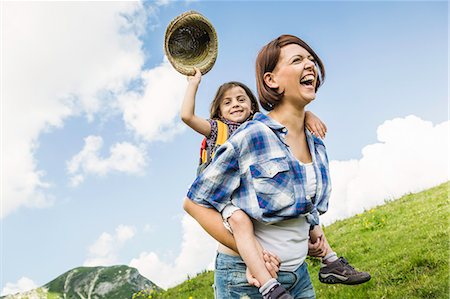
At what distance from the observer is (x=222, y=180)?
9.73 ft

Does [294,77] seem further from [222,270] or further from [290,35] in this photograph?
[222,270]

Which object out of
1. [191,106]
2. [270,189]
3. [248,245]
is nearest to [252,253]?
[248,245]

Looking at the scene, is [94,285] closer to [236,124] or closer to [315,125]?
[236,124]

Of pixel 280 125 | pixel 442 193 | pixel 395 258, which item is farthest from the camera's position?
pixel 442 193

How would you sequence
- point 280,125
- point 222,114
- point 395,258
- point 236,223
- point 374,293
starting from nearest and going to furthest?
point 236,223, point 280,125, point 222,114, point 374,293, point 395,258

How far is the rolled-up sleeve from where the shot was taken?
2959 mm

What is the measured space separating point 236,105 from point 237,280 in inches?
109

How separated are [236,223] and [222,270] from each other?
344 millimetres

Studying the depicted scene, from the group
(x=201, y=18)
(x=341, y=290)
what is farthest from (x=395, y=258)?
(x=201, y=18)

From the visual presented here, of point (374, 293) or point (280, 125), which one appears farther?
point (374, 293)

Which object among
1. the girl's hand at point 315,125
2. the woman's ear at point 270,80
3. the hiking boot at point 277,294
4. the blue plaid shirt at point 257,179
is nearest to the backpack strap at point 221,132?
the girl's hand at point 315,125

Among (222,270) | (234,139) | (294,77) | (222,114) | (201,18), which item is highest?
(201,18)

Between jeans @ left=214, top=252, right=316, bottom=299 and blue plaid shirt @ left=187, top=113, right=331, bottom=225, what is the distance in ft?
1.02

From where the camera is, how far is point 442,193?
38.9 ft
